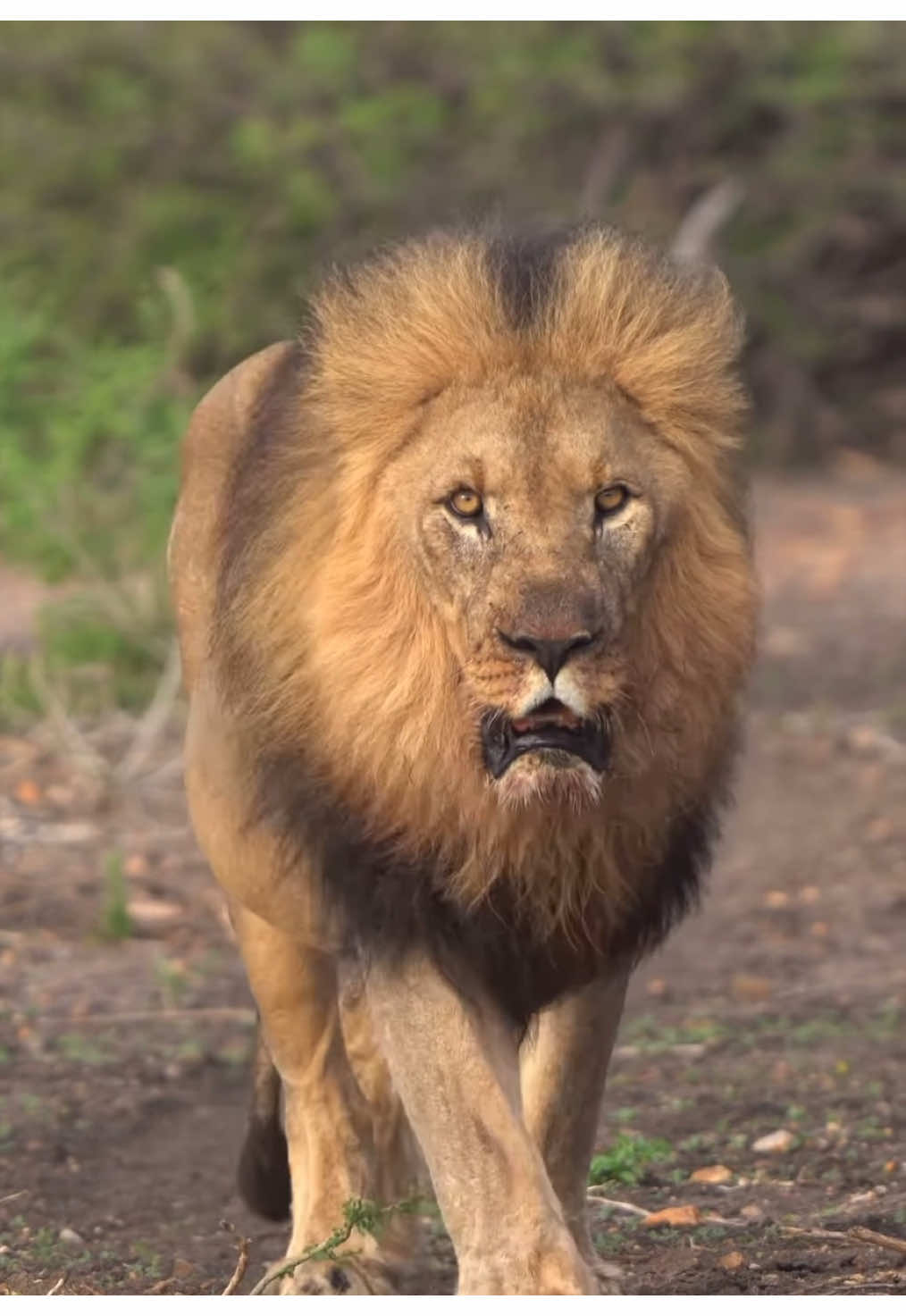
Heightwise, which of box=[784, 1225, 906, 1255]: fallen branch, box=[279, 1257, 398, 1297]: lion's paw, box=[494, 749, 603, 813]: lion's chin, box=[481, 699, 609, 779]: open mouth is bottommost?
box=[279, 1257, 398, 1297]: lion's paw

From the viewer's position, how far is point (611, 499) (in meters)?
3.33

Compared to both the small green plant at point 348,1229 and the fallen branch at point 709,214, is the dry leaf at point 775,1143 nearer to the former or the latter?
the small green plant at point 348,1229

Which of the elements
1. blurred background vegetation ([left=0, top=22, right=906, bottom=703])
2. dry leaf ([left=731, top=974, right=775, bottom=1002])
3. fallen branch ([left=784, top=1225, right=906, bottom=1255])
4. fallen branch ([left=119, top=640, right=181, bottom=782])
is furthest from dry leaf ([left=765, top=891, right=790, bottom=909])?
blurred background vegetation ([left=0, top=22, right=906, bottom=703])

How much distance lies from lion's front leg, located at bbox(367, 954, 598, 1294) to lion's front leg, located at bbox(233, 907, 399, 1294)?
520 millimetres

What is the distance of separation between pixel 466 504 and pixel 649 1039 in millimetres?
2532

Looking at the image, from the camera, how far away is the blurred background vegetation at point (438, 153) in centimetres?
1310

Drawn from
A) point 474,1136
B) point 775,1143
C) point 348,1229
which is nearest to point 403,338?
point 474,1136

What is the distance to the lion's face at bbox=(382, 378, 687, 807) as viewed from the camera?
10.3ft

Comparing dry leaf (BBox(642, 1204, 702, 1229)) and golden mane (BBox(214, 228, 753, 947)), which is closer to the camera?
golden mane (BBox(214, 228, 753, 947))

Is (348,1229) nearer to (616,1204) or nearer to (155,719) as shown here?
(616,1204)

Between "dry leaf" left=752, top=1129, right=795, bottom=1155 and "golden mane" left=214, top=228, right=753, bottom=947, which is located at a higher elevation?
"golden mane" left=214, top=228, right=753, bottom=947

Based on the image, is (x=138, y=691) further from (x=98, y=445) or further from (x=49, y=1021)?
(x=49, y=1021)

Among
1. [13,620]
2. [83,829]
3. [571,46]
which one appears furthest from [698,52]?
[83,829]

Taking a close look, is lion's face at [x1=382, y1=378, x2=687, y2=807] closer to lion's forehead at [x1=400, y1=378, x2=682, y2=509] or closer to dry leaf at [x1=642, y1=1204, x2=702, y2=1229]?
lion's forehead at [x1=400, y1=378, x2=682, y2=509]
